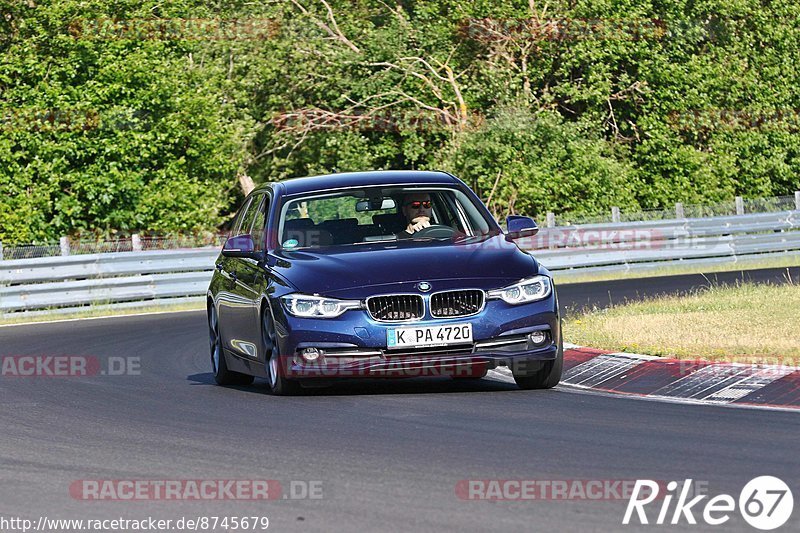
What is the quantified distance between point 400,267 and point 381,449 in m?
2.71

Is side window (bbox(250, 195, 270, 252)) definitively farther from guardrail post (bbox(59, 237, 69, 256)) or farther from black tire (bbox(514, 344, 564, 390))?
guardrail post (bbox(59, 237, 69, 256))

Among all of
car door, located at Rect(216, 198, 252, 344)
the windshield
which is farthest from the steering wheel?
car door, located at Rect(216, 198, 252, 344)

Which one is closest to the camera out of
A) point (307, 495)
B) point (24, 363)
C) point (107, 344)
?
point (307, 495)

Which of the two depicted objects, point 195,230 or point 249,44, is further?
point 249,44

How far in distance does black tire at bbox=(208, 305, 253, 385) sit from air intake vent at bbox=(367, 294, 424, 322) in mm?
2543

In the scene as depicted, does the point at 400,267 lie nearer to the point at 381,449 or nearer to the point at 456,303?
the point at 456,303

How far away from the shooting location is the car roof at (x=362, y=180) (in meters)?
12.6

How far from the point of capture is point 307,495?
7105mm

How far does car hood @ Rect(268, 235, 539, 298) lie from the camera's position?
426 inches

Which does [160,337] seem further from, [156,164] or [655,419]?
[156,164]

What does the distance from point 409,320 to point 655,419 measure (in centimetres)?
212

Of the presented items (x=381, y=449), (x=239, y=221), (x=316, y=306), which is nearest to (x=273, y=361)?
(x=316, y=306)

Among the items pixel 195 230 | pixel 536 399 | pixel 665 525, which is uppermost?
pixel 665 525

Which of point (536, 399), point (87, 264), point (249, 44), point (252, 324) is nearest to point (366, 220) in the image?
point (252, 324)
